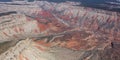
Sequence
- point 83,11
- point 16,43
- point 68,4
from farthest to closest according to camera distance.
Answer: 1. point 68,4
2. point 83,11
3. point 16,43

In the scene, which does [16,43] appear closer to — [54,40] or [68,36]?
[54,40]

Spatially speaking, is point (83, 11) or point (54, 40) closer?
point (54, 40)

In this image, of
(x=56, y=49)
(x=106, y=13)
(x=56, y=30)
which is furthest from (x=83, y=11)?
(x=56, y=49)

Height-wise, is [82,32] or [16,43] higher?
[16,43]

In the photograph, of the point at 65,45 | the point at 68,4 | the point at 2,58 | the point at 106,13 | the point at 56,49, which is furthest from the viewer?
the point at 68,4

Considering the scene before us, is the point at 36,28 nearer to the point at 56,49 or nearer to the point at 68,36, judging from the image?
the point at 68,36

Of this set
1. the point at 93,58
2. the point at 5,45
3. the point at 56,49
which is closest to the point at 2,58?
the point at 5,45
